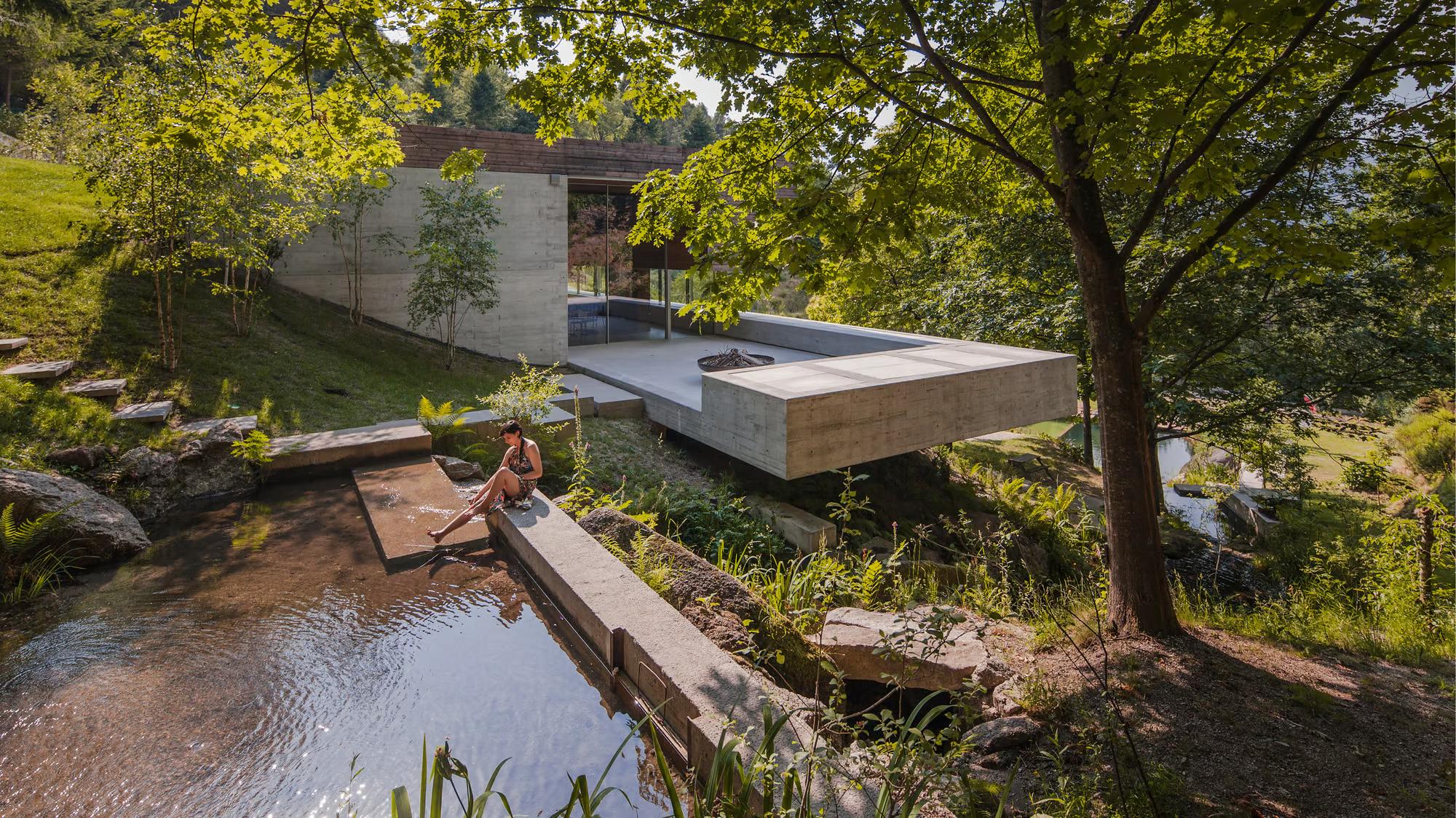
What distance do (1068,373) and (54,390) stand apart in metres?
12.8

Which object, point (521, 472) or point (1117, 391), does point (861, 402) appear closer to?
point (1117, 391)

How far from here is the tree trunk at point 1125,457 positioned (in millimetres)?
4543

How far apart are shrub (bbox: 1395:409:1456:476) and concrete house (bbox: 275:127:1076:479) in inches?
465

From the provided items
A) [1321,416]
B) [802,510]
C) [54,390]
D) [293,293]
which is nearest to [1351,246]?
[1321,416]

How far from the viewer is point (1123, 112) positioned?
354 cm

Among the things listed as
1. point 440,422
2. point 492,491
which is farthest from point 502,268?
point 492,491

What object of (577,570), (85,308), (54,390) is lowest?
(577,570)

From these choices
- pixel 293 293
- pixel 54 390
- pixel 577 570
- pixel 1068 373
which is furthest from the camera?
pixel 293 293

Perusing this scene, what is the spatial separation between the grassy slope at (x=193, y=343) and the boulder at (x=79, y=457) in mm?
523

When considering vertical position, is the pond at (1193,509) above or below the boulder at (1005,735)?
below

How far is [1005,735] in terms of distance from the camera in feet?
11.7

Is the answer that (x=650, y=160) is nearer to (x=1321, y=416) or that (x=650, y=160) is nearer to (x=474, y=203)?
(x=474, y=203)

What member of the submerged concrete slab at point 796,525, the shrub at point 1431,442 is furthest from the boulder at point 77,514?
the shrub at point 1431,442

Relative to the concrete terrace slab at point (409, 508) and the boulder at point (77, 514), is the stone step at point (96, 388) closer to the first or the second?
the boulder at point (77, 514)
